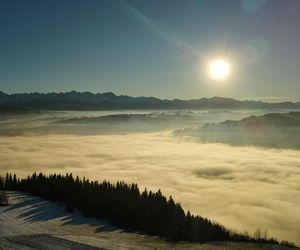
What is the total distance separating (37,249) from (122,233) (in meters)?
17.3

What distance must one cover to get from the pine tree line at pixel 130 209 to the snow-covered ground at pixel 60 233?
3.09 meters

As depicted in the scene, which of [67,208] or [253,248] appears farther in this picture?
[67,208]

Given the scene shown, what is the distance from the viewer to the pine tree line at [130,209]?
231 feet

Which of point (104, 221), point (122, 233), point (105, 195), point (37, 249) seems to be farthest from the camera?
point (105, 195)

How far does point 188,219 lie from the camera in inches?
3206

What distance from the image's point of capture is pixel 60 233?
Answer: 195 ft

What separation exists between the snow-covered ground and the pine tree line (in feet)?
10.2

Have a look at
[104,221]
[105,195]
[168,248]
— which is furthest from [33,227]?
[105,195]

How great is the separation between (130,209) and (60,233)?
2002 cm

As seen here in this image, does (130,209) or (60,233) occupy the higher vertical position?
(130,209)

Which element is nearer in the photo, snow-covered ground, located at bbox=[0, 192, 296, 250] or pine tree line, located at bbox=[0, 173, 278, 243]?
snow-covered ground, located at bbox=[0, 192, 296, 250]

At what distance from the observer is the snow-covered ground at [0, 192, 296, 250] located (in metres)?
53.7

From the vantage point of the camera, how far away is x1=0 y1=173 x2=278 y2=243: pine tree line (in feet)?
231

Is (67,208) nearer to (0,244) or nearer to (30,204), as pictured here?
(30,204)
